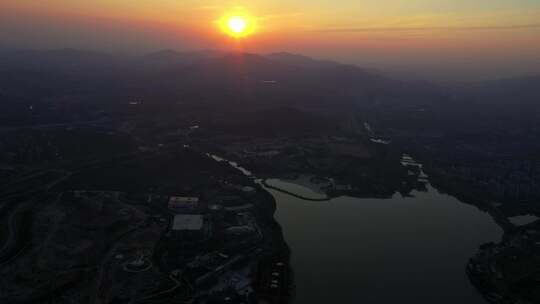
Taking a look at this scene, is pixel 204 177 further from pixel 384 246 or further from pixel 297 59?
pixel 297 59

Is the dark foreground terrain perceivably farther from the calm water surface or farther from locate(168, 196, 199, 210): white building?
the calm water surface

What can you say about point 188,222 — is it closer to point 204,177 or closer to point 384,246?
point 204,177

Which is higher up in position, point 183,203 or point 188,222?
point 188,222

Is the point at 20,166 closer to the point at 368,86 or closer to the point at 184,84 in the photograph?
the point at 184,84

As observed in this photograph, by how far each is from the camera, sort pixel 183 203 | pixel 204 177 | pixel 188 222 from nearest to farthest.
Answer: pixel 188 222 → pixel 183 203 → pixel 204 177

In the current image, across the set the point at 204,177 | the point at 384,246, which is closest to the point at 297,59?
the point at 204,177

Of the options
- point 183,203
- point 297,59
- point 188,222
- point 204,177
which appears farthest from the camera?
point 297,59

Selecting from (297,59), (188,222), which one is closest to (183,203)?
(188,222)

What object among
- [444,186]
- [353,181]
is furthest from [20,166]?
[444,186]

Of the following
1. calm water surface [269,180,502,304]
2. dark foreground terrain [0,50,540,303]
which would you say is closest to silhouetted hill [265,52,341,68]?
dark foreground terrain [0,50,540,303]

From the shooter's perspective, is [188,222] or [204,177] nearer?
[188,222]
